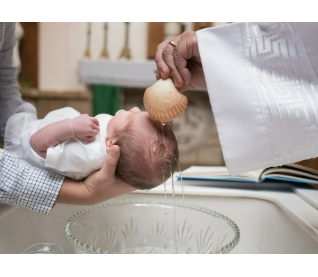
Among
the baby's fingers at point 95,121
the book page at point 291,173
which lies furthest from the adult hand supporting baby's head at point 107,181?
the book page at point 291,173

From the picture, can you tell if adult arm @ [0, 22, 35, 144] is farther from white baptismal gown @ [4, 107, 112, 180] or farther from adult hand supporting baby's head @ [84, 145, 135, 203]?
adult hand supporting baby's head @ [84, 145, 135, 203]

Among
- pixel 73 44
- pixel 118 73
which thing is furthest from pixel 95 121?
pixel 73 44

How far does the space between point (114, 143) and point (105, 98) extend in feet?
6.41

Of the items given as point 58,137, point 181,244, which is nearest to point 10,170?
point 58,137

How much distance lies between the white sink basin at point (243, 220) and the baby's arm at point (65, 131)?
0.52 feet

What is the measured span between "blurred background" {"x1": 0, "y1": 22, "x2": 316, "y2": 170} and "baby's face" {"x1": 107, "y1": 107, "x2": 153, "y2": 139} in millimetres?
1842

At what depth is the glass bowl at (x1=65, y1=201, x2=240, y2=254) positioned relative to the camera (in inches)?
28.7

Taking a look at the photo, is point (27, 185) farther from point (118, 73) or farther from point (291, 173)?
point (118, 73)

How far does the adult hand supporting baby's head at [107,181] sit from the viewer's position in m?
0.67

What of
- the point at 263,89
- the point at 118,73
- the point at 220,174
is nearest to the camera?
the point at 263,89

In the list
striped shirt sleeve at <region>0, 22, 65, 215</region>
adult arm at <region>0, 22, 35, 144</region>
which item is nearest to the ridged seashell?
striped shirt sleeve at <region>0, 22, 65, 215</region>

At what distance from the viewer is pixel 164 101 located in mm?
608
